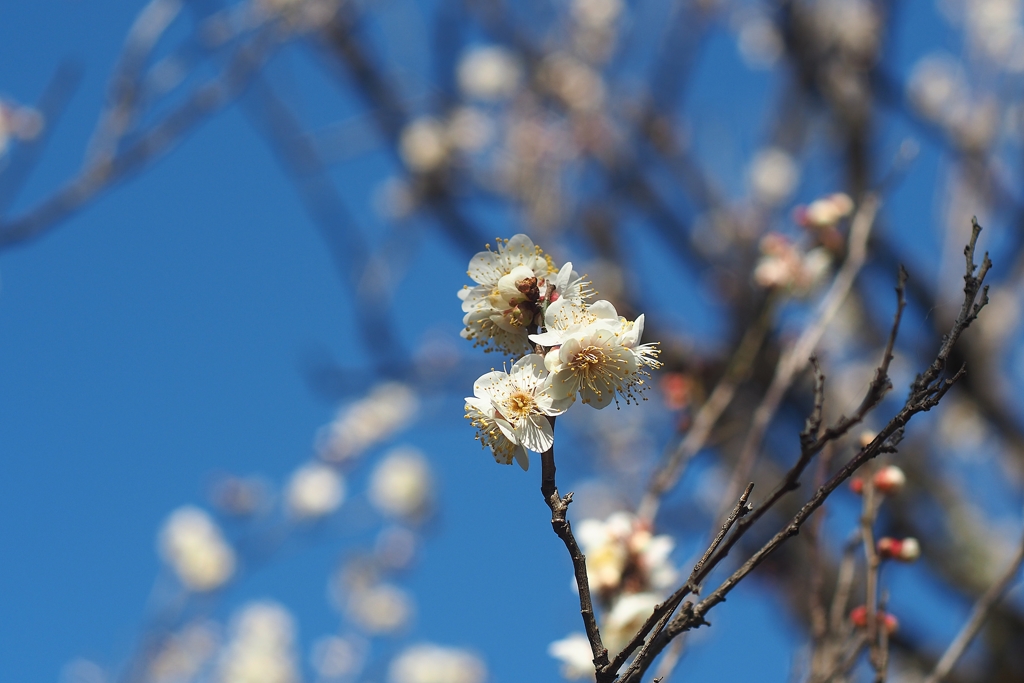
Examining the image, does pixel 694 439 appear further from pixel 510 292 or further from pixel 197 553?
pixel 197 553

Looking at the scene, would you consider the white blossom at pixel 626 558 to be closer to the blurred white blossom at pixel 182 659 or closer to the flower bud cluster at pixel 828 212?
the flower bud cluster at pixel 828 212

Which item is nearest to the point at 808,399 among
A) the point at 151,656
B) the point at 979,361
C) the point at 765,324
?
the point at 979,361

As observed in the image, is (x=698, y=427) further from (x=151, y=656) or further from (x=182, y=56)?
(x=151, y=656)

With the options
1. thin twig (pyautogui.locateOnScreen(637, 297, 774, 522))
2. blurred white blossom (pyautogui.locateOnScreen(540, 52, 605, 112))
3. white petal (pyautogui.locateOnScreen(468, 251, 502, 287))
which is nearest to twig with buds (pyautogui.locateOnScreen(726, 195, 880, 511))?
thin twig (pyautogui.locateOnScreen(637, 297, 774, 522))

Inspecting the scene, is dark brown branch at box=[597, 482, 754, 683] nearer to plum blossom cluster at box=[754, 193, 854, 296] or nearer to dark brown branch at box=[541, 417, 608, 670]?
dark brown branch at box=[541, 417, 608, 670]

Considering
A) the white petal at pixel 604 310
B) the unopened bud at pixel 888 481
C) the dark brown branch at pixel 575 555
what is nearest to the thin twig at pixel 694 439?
the unopened bud at pixel 888 481

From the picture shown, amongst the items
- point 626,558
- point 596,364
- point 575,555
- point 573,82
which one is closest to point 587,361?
point 596,364
